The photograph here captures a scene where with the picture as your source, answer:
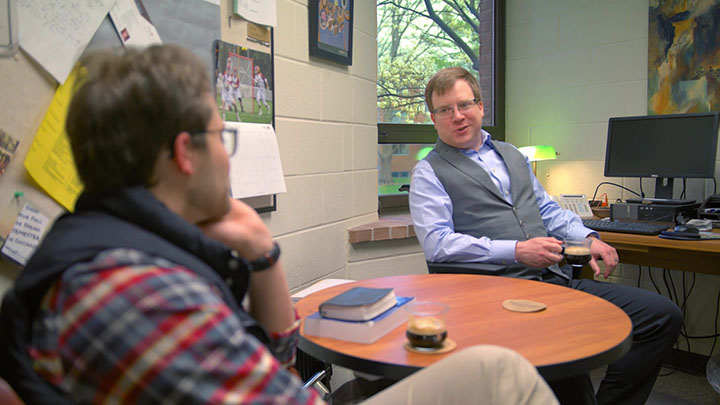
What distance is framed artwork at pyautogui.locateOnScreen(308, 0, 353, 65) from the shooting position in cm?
243

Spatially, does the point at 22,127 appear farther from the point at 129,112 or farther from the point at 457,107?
the point at 457,107

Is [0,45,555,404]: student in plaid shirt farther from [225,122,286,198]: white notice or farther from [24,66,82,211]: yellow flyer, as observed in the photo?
[225,122,286,198]: white notice

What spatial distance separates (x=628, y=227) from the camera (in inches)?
106

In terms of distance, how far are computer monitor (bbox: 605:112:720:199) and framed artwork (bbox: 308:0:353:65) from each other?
1566 millimetres

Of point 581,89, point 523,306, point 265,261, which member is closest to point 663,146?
point 581,89

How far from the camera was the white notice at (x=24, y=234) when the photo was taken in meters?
1.28

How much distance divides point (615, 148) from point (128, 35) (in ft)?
8.56

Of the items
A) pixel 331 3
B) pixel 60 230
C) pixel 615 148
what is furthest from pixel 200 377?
pixel 615 148

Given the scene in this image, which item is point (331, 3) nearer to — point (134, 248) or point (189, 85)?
point (189, 85)

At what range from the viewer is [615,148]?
3133 millimetres

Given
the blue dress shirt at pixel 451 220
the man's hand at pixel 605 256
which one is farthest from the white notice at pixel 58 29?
the man's hand at pixel 605 256

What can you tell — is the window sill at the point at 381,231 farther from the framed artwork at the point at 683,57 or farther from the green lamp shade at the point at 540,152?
the framed artwork at the point at 683,57

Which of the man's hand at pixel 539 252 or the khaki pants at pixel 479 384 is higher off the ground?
the man's hand at pixel 539 252

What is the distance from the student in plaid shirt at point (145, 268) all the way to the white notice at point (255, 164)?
1091 mm
